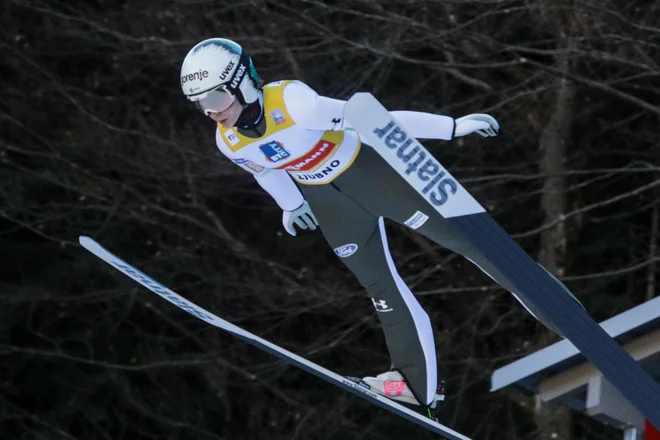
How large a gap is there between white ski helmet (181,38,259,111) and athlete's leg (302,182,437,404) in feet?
1.77

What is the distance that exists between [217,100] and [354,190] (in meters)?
0.62

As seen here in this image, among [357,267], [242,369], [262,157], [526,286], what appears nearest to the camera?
[526,286]

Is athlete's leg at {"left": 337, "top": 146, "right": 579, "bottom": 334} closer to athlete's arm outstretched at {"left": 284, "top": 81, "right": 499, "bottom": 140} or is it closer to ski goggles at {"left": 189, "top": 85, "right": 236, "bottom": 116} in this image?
athlete's arm outstretched at {"left": 284, "top": 81, "right": 499, "bottom": 140}

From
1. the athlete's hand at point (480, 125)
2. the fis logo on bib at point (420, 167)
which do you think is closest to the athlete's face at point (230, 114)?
the fis logo on bib at point (420, 167)

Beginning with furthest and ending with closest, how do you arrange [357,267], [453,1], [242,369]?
[242,369], [453,1], [357,267]

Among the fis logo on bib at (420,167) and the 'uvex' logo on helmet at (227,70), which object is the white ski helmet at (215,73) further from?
the fis logo on bib at (420,167)

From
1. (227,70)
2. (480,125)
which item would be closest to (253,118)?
(227,70)

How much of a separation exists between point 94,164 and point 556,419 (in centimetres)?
349

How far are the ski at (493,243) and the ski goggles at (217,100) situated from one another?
0.52 meters

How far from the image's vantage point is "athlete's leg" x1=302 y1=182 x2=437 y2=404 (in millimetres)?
4715

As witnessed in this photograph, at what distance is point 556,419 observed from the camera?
8.74m

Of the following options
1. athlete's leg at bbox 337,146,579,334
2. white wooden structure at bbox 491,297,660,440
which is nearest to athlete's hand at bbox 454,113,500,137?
athlete's leg at bbox 337,146,579,334

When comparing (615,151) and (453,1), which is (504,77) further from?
(453,1)

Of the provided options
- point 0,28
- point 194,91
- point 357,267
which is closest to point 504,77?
point 0,28
